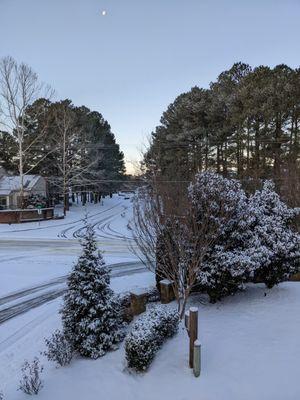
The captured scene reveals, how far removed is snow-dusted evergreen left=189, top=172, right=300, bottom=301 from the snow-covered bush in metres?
1.35

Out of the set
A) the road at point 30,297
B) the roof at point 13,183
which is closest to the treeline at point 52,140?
the roof at point 13,183

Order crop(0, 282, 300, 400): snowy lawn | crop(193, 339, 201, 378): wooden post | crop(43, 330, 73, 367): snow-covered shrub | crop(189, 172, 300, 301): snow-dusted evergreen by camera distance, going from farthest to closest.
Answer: crop(189, 172, 300, 301): snow-dusted evergreen, crop(43, 330, 73, 367): snow-covered shrub, crop(193, 339, 201, 378): wooden post, crop(0, 282, 300, 400): snowy lawn

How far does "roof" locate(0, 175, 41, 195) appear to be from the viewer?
3600 cm

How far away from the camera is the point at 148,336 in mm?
5355

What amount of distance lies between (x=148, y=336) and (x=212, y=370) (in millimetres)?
1101

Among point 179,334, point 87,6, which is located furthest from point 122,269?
point 87,6

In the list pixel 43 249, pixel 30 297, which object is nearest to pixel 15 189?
pixel 43 249

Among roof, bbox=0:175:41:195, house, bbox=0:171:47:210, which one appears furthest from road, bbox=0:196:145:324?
roof, bbox=0:175:41:195

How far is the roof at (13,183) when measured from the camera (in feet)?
118

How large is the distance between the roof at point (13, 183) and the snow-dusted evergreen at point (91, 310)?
31386 millimetres

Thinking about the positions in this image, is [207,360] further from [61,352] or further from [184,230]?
[184,230]

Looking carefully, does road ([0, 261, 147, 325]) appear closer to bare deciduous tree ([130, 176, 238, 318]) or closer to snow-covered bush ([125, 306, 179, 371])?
bare deciduous tree ([130, 176, 238, 318])

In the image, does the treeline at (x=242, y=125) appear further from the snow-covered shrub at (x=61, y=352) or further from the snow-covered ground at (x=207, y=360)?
the snow-covered shrub at (x=61, y=352)

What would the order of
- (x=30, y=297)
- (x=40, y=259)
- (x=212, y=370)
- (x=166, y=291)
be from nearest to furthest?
1. (x=212, y=370)
2. (x=166, y=291)
3. (x=30, y=297)
4. (x=40, y=259)
